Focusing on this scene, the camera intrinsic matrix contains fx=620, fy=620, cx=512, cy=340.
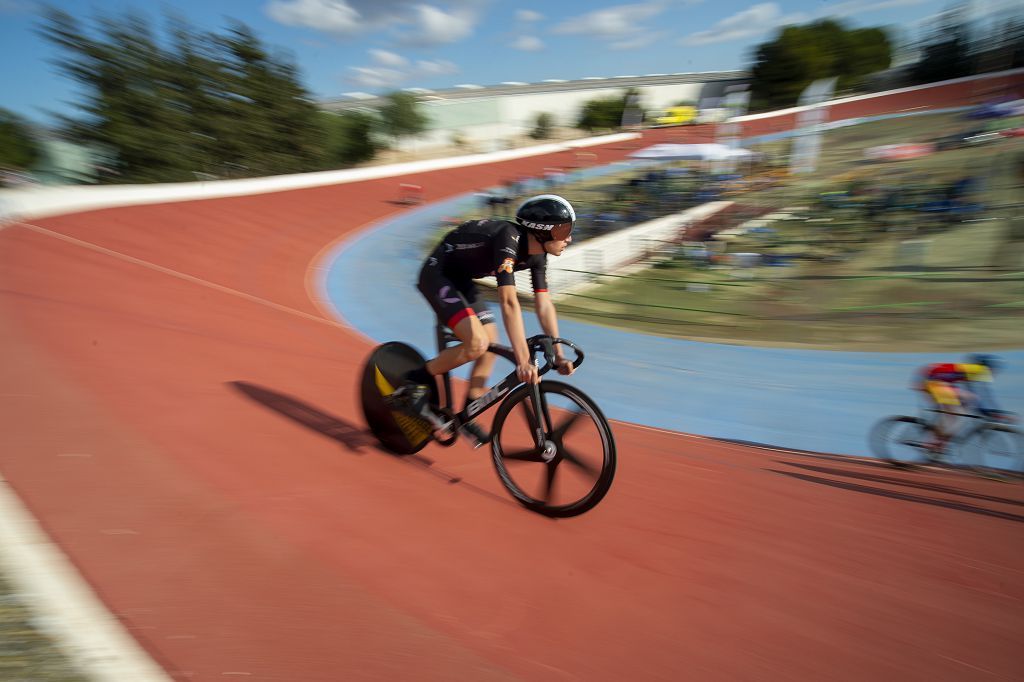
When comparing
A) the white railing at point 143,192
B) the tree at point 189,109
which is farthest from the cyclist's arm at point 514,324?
the tree at point 189,109

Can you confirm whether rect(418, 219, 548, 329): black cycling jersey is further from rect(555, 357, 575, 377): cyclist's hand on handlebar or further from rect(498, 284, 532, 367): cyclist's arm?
rect(555, 357, 575, 377): cyclist's hand on handlebar

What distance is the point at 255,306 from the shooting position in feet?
29.2

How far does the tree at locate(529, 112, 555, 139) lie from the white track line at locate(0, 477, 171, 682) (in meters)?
53.8

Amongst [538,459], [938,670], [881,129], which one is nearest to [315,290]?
[538,459]

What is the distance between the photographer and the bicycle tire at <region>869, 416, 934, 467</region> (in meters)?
4.89

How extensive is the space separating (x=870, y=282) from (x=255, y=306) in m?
10.1

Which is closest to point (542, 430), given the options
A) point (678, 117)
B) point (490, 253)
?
point (490, 253)

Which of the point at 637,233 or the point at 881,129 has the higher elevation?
the point at 881,129

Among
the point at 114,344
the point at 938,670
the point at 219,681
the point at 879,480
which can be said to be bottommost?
the point at 879,480

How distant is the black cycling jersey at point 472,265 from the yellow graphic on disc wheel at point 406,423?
2.14 ft

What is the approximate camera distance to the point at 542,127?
2153 inches

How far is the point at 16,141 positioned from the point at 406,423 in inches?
1602

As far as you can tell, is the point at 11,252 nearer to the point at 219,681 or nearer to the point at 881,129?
the point at 219,681

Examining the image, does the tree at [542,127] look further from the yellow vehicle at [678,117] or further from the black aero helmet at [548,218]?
the black aero helmet at [548,218]
